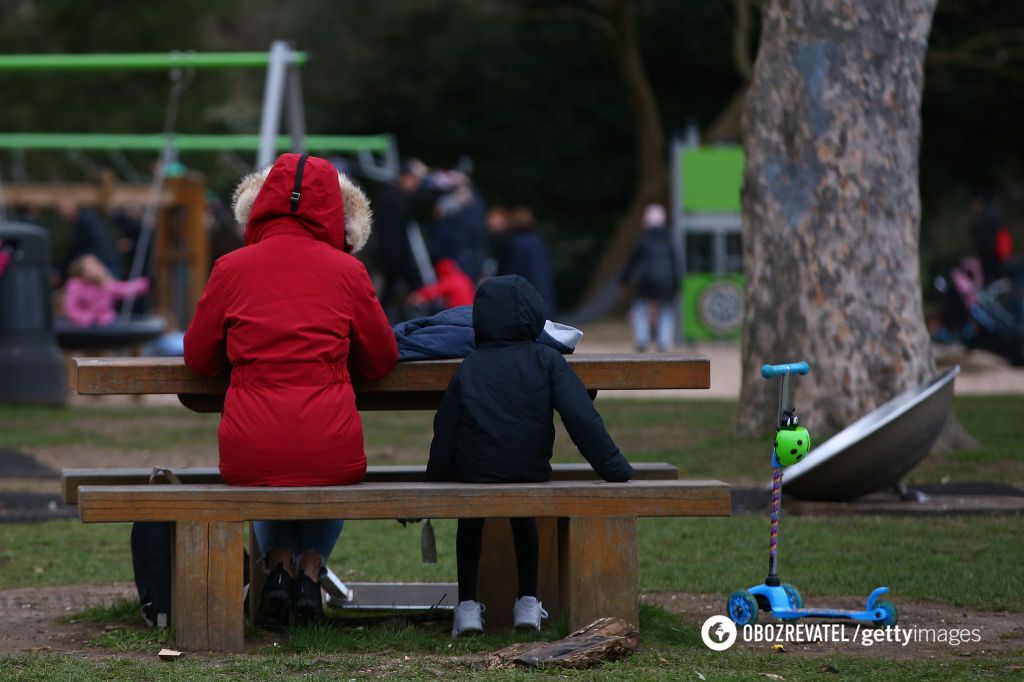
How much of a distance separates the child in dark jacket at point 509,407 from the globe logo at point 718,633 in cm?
55

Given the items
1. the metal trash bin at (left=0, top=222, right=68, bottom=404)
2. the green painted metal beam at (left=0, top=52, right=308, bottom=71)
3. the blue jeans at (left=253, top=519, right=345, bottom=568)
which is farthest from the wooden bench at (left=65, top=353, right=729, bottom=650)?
the green painted metal beam at (left=0, top=52, right=308, bottom=71)

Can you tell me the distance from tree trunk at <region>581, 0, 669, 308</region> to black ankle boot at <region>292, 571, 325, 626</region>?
88.4 ft

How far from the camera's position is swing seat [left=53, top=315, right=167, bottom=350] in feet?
52.2

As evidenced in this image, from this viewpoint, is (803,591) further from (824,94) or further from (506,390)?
(824,94)

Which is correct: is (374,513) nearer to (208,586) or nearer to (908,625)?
(208,586)

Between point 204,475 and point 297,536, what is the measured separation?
2.21 ft

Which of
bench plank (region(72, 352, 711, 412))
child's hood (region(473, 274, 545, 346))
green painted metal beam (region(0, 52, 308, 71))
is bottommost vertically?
bench plank (region(72, 352, 711, 412))

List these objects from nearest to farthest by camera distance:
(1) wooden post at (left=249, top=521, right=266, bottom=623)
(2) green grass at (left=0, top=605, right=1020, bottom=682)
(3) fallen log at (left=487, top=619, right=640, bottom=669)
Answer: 1. (2) green grass at (left=0, top=605, right=1020, bottom=682)
2. (3) fallen log at (left=487, top=619, right=640, bottom=669)
3. (1) wooden post at (left=249, top=521, right=266, bottom=623)

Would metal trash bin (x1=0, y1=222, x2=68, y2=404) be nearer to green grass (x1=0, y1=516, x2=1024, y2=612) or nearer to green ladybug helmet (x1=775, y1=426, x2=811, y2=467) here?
green grass (x1=0, y1=516, x2=1024, y2=612)

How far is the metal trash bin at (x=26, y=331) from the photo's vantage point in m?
14.6

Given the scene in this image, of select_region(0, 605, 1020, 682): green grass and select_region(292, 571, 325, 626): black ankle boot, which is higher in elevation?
select_region(292, 571, 325, 626): black ankle boot

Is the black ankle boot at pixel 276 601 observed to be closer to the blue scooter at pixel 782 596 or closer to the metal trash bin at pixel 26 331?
the blue scooter at pixel 782 596

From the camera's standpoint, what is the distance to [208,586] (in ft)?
16.9

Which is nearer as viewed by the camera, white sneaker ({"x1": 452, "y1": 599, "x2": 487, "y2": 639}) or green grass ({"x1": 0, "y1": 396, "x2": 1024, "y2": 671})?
green grass ({"x1": 0, "y1": 396, "x2": 1024, "y2": 671})
